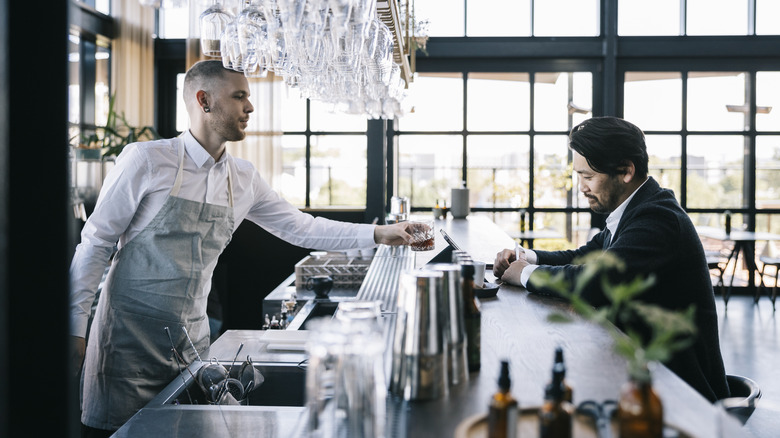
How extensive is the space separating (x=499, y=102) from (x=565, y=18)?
111cm

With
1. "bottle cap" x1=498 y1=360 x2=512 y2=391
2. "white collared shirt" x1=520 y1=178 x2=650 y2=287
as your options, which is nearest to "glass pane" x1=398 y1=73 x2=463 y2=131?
"white collared shirt" x1=520 y1=178 x2=650 y2=287

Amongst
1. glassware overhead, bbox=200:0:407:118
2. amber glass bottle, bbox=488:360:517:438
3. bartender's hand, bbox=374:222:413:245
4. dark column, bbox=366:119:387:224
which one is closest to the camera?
amber glass bottle, bbox=488:360:517:438

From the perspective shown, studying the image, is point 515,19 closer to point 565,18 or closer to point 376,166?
point 565,18

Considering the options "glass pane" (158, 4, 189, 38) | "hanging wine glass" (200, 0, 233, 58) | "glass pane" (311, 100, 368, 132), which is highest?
"glass pane" (158, 4, 189, 38)

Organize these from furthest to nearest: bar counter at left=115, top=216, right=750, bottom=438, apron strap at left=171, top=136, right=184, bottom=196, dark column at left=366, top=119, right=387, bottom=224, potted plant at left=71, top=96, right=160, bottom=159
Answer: dark column at left=366, top=119, right=387, bottom=224
potted plant at left=71, top=96, right=160, bottom=159
apron strap at left=171, top=136, right=184, bottom=196
bar counter at left=115, top=216, right=750, bottom=438

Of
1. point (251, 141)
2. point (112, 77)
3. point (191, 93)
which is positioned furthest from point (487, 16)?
point (191, 93)

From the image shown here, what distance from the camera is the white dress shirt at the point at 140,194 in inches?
85.1

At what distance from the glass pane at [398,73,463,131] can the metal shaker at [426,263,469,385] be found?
19.6 feet

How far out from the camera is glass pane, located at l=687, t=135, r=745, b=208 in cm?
717

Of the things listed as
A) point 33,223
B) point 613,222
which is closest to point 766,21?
point 613,222

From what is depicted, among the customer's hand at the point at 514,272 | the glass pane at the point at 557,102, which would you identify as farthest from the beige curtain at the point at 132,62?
the customer's hand at the point at 514,272

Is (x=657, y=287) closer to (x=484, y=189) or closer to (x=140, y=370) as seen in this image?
(x=140, y=370)

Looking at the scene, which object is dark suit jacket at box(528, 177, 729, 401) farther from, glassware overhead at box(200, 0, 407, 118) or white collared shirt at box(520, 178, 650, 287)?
glassware overhead at box(200, 0, 407, 118)

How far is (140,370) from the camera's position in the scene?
231cm
